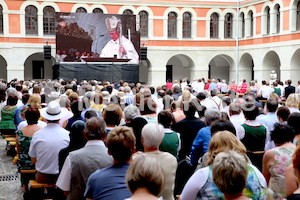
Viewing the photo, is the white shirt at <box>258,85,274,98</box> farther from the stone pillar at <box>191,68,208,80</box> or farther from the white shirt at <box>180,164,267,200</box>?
the stone pillar at <box>191,68,208,80</box>

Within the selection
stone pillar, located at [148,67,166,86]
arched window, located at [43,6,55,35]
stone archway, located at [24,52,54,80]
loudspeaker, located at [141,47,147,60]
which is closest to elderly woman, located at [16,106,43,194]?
loudspeaker, located at [141,47,147,60]

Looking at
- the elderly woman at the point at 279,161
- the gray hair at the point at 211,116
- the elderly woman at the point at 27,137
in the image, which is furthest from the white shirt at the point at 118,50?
the elderly woman at the point at 279,161

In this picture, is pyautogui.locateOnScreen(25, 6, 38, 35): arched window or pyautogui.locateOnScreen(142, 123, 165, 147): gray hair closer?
pyautogui.locateOnScreen(142, 123, 165, 147): gray hair

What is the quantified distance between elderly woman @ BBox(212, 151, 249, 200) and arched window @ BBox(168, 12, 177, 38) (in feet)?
93.6

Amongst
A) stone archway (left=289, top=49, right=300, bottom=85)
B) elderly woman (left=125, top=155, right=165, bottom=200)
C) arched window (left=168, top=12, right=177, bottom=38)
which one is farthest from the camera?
arched window (left=168, top=12, right=177, bottom=38)

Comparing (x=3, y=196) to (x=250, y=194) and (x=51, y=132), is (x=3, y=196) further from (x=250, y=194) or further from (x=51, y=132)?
(x=250, y=194)

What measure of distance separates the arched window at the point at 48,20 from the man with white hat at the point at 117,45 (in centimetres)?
401

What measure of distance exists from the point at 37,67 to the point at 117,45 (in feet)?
26.4

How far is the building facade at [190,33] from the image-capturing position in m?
27.3

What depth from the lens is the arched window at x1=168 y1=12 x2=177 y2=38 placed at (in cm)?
3105

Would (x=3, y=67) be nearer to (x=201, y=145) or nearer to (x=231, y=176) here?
(x=201, y=145)

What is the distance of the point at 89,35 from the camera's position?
27922 millimetres

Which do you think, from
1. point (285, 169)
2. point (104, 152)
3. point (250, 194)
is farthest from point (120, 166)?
point (285, 169)

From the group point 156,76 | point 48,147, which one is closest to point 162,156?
point 48,147
